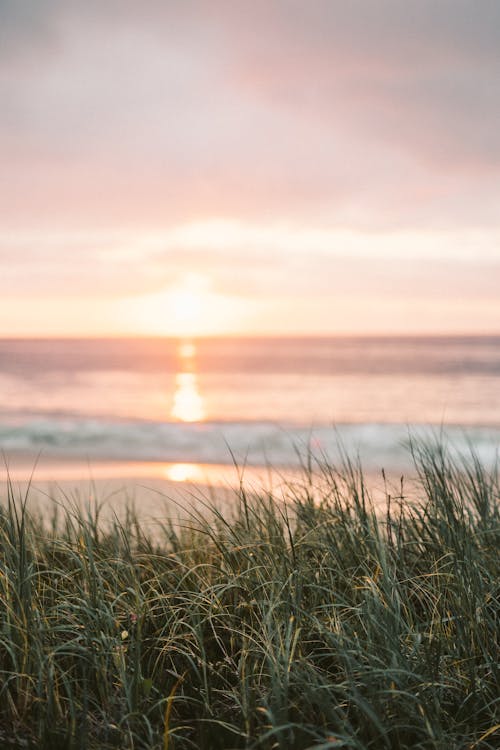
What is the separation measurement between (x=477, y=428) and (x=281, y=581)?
51.9 ft

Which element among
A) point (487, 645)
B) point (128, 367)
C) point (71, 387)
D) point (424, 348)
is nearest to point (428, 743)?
point (487, 645)

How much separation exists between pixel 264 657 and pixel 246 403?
Answer: 2261cm

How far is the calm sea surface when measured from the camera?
50.3 feet

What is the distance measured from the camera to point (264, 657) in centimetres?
248

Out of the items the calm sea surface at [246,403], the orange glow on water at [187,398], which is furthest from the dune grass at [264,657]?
the orange glow on water at [187,398]

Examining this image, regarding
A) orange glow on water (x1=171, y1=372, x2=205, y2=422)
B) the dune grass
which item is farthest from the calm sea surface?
the dune grass

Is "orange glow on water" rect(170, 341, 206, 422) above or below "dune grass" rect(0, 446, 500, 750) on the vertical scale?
Answer: above

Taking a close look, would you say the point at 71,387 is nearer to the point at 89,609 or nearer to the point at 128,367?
the point at 128,367

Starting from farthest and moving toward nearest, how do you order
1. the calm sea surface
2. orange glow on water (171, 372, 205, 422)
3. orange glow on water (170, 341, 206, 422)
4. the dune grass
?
orange glow on water (170, 341, 206, 422)
orange glow on water (171, 372, 205, 422)
the calm sea surface
the dune grass

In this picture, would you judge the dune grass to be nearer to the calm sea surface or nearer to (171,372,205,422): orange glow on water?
the calm sea surface

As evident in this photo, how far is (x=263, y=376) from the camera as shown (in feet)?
113

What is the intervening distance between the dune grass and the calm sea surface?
2.29 feet

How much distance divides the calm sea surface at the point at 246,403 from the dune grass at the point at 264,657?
→ 2.29 feet

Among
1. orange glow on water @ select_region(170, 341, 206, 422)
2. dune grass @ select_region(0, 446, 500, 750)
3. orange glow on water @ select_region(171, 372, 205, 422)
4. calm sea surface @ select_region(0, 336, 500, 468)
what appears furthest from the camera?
orange glow on water @ select_region(170, 341, 206, 422)
